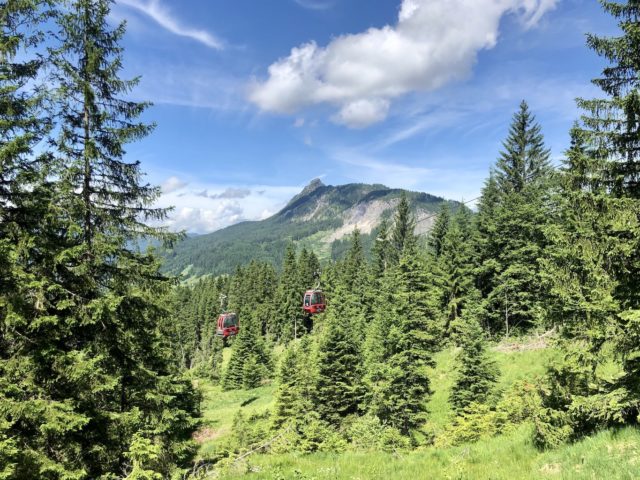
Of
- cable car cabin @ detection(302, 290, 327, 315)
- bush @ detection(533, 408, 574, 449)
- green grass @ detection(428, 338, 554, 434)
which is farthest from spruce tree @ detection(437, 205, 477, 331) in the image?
bush @ detection(533, 408, 574, 449)

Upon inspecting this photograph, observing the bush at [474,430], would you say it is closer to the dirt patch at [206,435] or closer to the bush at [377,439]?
the bush at [377,439]

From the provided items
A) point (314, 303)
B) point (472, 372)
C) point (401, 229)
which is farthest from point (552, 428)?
point (401, 229)

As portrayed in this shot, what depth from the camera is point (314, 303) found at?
56.2 meters

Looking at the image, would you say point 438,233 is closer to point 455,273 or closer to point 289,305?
point 455,273

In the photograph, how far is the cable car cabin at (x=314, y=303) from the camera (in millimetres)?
55931

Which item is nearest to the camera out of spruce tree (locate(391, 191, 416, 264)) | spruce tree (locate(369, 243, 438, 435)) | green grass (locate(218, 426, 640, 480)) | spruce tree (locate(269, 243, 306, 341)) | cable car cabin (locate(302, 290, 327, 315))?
green grass (locate(218, 426, 640, 480))

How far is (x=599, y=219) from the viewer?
29.0 ft

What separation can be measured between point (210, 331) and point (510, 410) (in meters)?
80.6

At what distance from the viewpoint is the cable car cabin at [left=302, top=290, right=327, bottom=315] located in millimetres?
55931

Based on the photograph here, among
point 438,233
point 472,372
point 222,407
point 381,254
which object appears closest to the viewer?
point 472,372

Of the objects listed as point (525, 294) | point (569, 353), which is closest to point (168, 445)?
point (569, 353)

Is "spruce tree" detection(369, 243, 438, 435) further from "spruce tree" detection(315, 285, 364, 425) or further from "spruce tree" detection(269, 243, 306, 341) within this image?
"spruce tree" detection(269, 243, 306, 341)

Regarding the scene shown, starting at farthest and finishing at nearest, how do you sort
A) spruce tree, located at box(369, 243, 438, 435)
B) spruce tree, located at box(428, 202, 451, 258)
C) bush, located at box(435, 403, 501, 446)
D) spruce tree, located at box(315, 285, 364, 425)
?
spruce tree, located at box(428, 202, 451, 258) → spruce tree, located at box(315, 285, 364, 425) → spruce tree, located at box(369, 243, 438, 435) → bush, located at box(435, 403, 501, 446)

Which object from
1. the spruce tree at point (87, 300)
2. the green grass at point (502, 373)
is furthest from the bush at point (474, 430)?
the spruce tree at point (87, 300)
